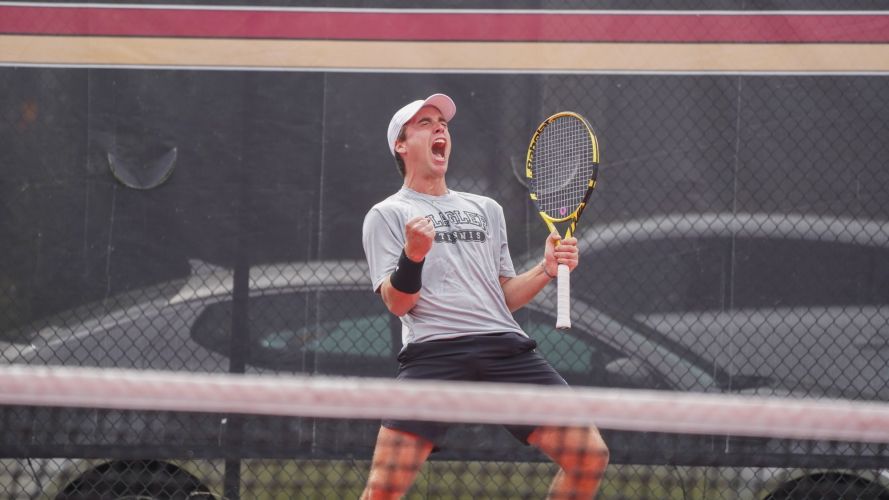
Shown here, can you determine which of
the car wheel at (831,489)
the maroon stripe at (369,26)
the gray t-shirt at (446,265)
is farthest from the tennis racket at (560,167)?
the car wheel at (831,489)

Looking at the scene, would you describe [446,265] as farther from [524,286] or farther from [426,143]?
[426,143]

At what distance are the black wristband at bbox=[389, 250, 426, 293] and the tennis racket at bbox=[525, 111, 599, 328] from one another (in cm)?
76

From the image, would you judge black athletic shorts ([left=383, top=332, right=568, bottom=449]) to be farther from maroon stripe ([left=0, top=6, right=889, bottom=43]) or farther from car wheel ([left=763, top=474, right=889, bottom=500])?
maroon stripe ([left=0, top=6, right=889, bottom=43])

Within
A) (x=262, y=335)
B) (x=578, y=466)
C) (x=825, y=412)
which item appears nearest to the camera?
(x=825, y=412)

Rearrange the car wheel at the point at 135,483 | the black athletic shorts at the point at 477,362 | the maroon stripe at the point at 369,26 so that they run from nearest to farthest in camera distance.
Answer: the black athletic shorts at the point at 477,362, the car wheel at the point at 135,483, the maroon stripe at the point at 369,26

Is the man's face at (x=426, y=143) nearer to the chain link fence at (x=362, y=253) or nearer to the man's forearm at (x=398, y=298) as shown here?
the man's forearm at (x=398, y=298)

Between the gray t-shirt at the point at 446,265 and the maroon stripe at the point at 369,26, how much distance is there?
1.17 m

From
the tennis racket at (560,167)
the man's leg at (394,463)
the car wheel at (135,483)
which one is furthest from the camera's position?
the car wheel at (135,483)

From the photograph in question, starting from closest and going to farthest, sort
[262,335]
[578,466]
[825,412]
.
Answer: [825,412] → [578,466] → [262,335]

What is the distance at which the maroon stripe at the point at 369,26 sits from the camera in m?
4.24

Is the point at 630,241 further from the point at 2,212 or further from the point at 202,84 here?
the point at 2,212

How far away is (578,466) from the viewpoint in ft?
9.80

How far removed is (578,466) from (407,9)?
6.71 ft

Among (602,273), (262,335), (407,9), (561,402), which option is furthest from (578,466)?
(407,9)
